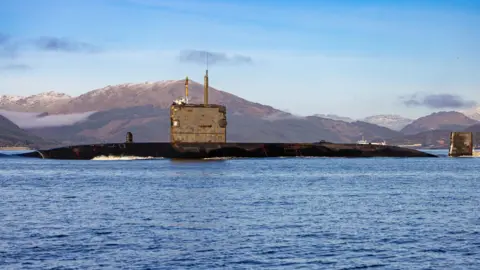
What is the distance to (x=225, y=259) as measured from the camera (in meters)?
27.9

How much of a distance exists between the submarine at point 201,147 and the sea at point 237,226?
36474 millimetres

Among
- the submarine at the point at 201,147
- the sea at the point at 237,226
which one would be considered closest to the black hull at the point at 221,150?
the submarine at the point at 201,147

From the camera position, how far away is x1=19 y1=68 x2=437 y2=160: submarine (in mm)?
99375

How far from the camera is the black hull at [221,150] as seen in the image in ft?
334

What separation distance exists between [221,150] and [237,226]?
66330 millimetres

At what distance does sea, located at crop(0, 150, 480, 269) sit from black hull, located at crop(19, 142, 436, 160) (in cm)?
3829

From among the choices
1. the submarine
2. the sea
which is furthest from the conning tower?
the sea

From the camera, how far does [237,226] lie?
3600 cm

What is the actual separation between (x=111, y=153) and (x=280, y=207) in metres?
69.3

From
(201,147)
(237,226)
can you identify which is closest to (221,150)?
(201,147)

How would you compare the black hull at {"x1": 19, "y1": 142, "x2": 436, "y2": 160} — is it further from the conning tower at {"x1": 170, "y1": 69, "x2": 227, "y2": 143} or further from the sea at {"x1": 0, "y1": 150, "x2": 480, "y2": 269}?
the sea at {"x1": 0, "y1": 150, "x2": 480, "y2": 269}

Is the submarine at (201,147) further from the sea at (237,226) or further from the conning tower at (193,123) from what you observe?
the sea at (237,226)

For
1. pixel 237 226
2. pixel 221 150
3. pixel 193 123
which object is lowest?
pixel 237 226

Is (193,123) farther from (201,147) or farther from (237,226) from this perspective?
(237,226)
